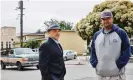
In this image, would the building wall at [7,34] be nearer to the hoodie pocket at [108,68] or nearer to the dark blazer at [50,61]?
the dark blazer at [50,61]

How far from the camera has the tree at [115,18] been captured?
36938 mm

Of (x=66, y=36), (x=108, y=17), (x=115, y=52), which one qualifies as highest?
(x=108, y=17)

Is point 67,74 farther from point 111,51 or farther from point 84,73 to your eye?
point 111,51

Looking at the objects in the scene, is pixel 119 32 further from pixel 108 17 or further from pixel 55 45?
pixel 55 45

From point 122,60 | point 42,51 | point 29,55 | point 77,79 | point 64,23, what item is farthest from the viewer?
point 64,23

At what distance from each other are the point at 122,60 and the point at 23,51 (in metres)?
21.7

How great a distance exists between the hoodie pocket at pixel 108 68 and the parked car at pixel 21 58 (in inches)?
803

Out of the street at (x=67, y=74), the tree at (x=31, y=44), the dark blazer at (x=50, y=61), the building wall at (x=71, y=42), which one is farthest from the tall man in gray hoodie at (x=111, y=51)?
the tree at (x=31, y=44)

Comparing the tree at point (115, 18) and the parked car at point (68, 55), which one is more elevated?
the tree at point (115, 18)

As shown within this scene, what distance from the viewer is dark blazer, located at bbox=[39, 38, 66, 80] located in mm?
6234

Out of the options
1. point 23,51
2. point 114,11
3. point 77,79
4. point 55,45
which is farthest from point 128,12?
point 55,45

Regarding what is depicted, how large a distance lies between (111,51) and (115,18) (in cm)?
3194

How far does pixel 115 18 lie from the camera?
3728 cm

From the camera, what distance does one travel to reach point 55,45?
253 inches
